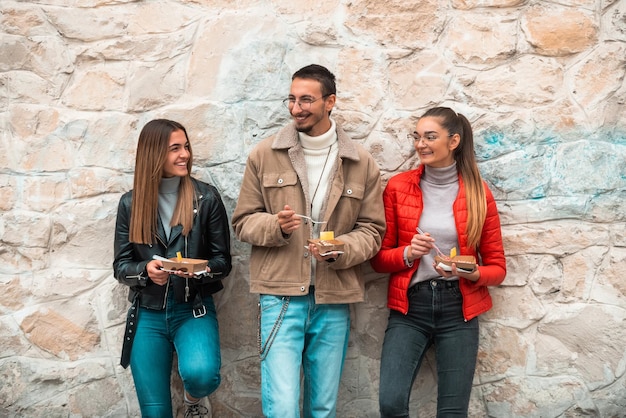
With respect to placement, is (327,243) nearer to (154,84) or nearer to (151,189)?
(151,189)

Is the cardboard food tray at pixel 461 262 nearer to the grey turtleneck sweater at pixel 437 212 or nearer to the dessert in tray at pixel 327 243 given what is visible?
the grey turtleneck sweater at pixel 437 212

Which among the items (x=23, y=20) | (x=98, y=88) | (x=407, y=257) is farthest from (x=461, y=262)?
(x=23, y=20)

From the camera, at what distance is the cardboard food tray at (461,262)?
3.44 metres

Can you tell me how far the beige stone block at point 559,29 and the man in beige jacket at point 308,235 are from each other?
1.11m

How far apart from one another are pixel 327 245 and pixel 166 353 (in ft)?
3.43

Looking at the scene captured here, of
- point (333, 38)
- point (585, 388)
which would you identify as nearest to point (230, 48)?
point (333, 38)

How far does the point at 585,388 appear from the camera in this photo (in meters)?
3.91

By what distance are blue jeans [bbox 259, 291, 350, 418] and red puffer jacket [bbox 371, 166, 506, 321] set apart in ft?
1.02

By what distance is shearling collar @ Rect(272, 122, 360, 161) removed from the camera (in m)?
3.66

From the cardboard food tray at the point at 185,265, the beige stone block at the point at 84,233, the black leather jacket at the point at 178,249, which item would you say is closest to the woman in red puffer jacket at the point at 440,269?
the black leather jacket at the point at 178,249

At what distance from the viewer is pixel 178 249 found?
12.1 ft

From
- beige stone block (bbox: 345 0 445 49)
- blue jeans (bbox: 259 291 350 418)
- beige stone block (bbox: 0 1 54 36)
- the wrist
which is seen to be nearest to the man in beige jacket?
blue jeans (bbox: 259 291 350 418)

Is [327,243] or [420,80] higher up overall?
[420,80]

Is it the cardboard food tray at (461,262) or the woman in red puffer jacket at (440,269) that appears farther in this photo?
the woman in red puffer jacket at (440,269)
